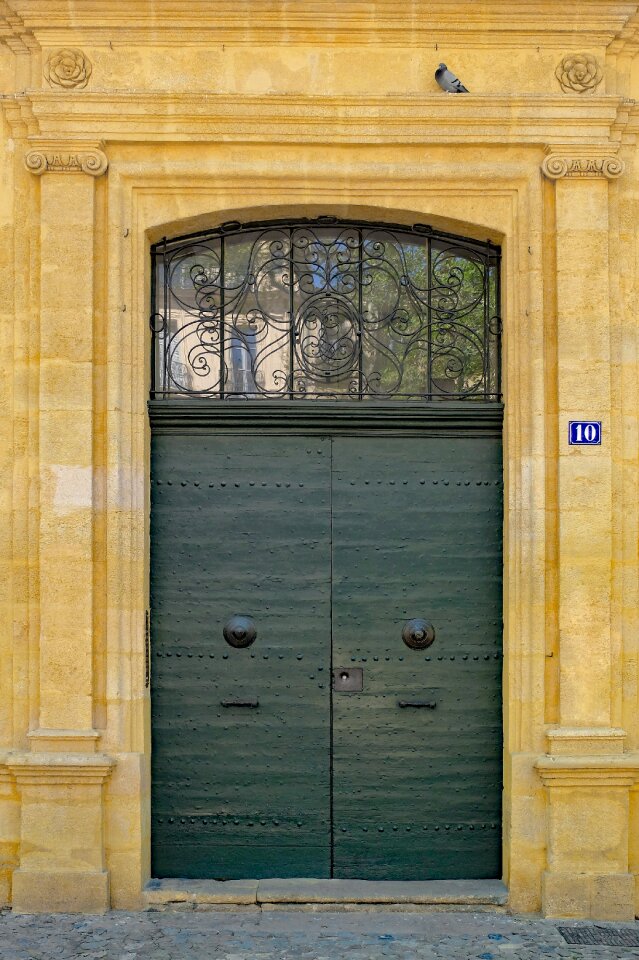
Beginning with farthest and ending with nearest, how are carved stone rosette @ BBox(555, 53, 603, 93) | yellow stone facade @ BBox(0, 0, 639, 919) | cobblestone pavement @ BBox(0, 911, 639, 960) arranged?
carved stone rosette @ BBox(555, 53, 603, 93) < yellow stone facade @ BBox(0, 0, 639, 919) < cobblestone pavement @ BBox(0, 911, 639, 960)

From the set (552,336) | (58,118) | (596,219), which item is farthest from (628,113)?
(58,118)

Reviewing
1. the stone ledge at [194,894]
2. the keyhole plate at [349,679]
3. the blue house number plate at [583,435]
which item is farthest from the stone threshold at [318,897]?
the blue house number plate at [583,435]

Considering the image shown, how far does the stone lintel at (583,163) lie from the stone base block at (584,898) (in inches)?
153

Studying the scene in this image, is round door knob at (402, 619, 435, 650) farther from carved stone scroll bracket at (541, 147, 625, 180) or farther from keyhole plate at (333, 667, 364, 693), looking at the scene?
carved stone scroll bracket at (541, 147, 625, 180)

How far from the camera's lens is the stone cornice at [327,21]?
19.9ft

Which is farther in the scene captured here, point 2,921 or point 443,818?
point 443,818

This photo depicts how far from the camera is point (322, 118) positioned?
6.11m

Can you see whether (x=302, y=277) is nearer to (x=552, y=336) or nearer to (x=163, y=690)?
(x=552, y=336)

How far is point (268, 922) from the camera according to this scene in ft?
19.3

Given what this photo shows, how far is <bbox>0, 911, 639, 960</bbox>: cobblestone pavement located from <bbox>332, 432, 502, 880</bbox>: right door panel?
0.44 meters

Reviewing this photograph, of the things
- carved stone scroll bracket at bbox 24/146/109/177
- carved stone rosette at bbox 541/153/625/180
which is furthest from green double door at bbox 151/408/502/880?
carved stone rosette at bbox 541/153/625/180

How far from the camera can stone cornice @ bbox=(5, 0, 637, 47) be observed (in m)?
6.06

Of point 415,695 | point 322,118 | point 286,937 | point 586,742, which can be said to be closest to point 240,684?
point 415,695

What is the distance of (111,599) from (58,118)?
8.91 ft
